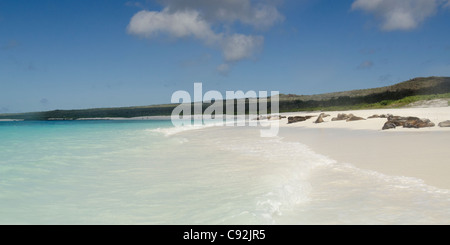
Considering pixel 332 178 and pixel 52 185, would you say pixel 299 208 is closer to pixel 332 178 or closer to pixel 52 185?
pixel 332 178

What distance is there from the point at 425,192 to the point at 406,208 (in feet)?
2.34

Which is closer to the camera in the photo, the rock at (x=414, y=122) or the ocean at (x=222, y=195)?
A: the ocean at (x=222, y=195)

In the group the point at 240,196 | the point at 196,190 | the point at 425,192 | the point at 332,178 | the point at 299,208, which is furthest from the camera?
the point at 332,178

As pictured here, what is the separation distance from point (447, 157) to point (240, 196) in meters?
4.31

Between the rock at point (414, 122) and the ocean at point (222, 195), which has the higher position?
the rock at point (414, 122)

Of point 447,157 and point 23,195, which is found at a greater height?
point 447,157

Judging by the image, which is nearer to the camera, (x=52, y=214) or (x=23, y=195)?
(x=52, y=214)

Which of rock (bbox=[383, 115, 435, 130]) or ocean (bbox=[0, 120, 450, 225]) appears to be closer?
ocean (bbox=[0, 120, 450, 225])

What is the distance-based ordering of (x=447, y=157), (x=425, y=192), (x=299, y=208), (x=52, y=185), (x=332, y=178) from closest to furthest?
(x=299, y=208) < (x=425, y=192) < (x=332, y=178) < (x=52, y=185) < (x=447, y=157)

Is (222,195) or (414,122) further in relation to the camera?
(414,122)

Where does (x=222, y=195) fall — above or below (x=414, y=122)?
below

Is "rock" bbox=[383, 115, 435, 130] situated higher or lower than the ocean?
higher

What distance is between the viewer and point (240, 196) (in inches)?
148
